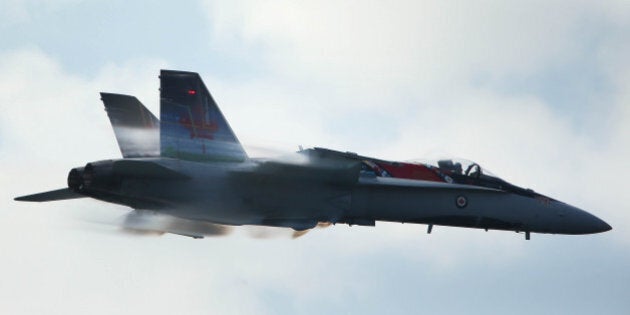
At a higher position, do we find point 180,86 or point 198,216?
point 180,86

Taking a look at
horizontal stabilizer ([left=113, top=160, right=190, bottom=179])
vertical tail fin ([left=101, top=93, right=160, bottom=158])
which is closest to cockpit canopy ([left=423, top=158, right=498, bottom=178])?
horizontal stabilizer ([left=113, top=160, right=190, bottom=179])

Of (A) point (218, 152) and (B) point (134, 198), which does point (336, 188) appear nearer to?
(A) point (218, 152)

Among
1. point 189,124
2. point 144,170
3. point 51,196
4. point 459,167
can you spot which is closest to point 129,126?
point 51,196

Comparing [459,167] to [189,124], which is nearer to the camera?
[189,124]

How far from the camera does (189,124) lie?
24.1 m

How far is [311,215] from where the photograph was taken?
24688 millimetres

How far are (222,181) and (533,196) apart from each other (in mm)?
7494

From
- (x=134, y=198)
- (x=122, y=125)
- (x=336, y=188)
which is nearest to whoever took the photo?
(x=134, y=198)

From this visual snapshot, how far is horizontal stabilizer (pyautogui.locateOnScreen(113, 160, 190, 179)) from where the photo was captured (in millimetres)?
22630

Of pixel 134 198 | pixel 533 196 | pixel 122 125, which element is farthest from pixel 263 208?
pixel 533 196

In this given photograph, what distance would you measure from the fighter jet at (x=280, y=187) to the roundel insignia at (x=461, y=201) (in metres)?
0.02

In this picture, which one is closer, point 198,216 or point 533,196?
point 198,216

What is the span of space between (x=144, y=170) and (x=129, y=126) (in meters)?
4.51

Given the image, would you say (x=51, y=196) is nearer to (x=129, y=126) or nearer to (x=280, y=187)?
(x=129, y=126)
